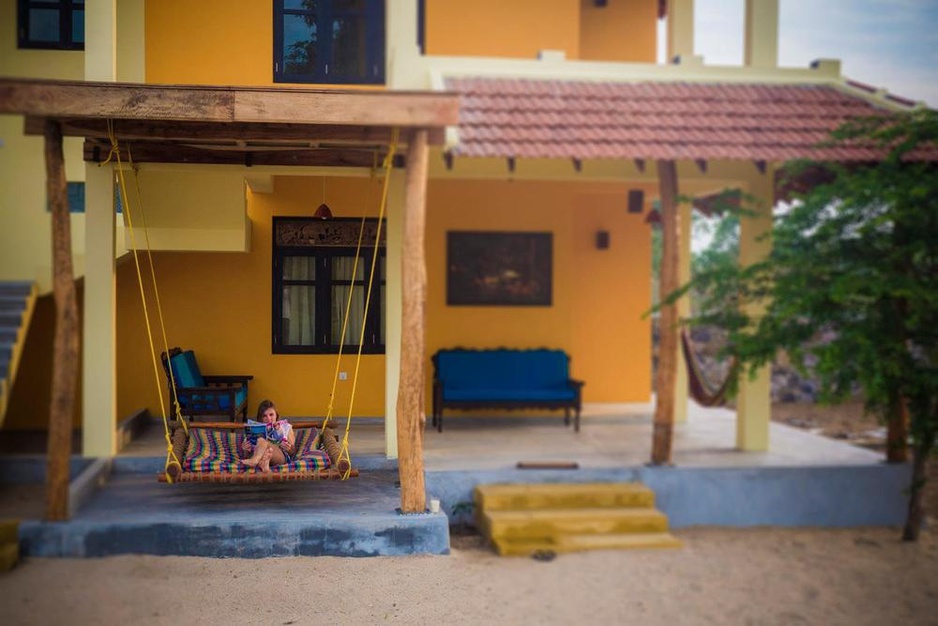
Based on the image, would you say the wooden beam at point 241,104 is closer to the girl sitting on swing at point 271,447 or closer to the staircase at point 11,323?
the staircase at point 11,323

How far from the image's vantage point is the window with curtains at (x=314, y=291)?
415 cm

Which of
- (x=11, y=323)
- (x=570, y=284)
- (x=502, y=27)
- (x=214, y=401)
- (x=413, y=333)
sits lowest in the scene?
(x=214, y=401)

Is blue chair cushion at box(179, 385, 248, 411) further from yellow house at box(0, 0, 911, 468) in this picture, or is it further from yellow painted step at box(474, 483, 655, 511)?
yellow painted step at box(474, 483, 655, 511)

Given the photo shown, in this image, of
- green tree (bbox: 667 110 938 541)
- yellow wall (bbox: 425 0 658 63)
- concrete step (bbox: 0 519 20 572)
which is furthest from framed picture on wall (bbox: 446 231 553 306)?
concrete step (bbox: 0 519 20 572)

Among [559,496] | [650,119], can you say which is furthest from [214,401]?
[650,119]

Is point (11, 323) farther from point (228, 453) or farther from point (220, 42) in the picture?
point (220, 42)

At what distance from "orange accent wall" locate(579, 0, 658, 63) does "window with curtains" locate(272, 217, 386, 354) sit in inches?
242

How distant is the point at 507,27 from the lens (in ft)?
27.0

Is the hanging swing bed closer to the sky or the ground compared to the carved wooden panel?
closer to the ground

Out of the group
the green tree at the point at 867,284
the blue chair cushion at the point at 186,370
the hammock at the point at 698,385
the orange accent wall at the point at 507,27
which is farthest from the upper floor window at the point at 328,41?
the hammock at the point at 698,385

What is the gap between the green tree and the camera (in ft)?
19.8

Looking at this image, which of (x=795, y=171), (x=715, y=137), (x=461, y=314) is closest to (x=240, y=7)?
(x=715, y=137)

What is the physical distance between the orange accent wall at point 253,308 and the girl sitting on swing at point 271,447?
4.0 inches

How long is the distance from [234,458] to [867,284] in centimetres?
414
